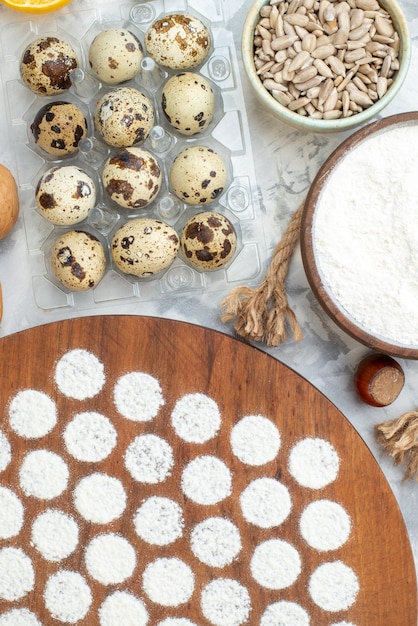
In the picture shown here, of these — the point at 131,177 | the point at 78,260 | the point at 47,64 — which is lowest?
the point at 78,260

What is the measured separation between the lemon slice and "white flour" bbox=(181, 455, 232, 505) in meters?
0.72

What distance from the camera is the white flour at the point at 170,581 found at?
102cm

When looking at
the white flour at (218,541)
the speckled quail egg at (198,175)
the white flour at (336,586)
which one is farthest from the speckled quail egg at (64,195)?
the white flour at (336,586)

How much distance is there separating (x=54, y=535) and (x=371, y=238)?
2.04ft

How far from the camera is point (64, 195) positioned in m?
1.01

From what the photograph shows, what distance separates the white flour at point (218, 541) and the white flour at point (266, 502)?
3 cm

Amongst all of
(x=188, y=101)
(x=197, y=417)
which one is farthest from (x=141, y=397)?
(x=188, y=101)

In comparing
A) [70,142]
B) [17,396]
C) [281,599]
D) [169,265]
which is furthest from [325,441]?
[70,142]

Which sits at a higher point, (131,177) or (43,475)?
(131,177)

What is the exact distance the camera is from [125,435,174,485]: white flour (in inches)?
40.3

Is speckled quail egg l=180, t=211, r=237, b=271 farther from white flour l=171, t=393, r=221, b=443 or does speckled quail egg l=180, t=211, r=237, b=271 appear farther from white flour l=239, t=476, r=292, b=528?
white flour l=239, t=476, r=292, b=528

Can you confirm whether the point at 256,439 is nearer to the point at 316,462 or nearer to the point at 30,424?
the point at 316,462

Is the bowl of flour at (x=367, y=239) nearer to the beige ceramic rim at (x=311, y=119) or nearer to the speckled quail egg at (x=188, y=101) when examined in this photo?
the beige ceramic rim at (x=311, y=119)

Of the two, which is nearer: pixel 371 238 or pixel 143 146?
pixel 371 238
